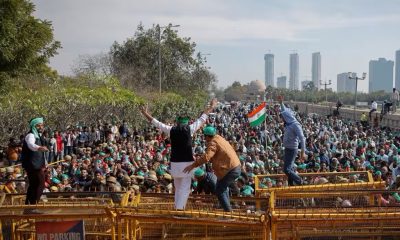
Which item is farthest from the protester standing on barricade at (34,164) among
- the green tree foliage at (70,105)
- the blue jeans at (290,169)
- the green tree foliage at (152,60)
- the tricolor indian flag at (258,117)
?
the green tree foliage at (152,60)

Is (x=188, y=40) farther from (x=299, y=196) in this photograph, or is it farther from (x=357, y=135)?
(x=299, y=196)

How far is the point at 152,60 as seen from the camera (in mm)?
53906

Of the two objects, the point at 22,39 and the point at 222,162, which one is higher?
the point at 22,39

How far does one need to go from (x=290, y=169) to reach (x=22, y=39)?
1309 cm

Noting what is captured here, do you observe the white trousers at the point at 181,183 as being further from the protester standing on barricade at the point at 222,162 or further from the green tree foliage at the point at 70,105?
the green tree foliage at the point at 70,105

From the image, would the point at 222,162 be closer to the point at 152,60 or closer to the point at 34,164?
the point at 34,164

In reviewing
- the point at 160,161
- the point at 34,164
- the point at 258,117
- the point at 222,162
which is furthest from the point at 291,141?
the point at 258,117

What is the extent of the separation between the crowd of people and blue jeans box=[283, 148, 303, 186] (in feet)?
0.11

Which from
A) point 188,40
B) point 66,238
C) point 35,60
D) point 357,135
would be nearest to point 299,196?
point 66,238

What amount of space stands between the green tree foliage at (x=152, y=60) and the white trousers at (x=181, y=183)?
44297mm

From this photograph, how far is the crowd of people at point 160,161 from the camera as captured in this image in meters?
10.7

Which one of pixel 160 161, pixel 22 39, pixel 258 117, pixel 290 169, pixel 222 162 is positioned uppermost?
pixel 22 39

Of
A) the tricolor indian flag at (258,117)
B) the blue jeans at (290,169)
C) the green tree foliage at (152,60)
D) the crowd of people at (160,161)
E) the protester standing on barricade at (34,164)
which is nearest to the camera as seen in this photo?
the protester standing on barricade at (34,164)

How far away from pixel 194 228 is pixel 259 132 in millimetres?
22478
